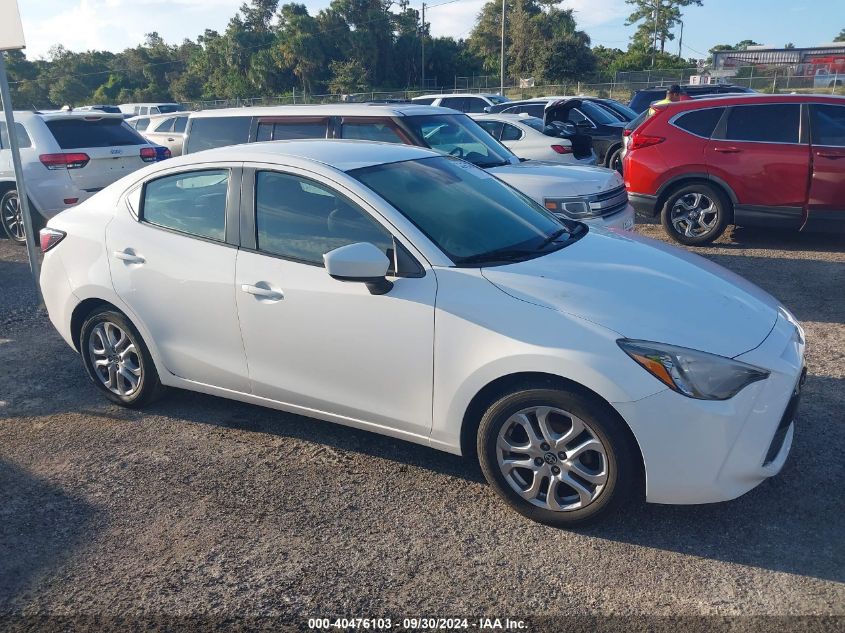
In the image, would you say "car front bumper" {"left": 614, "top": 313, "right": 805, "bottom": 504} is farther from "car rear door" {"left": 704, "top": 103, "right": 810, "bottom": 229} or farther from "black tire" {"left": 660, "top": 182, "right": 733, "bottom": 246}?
"black tire" {"left": 660, "top": 182, "right": 733, "bottom": 246}

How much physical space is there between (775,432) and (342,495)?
2025mm

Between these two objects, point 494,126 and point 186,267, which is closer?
point 186,267

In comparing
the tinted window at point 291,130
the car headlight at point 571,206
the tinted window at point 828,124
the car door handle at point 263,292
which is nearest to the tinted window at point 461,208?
the car door handle at point 263,292

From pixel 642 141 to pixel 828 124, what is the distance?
6.46ft

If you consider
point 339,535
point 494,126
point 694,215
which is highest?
point 494,126

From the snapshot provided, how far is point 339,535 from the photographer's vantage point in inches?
130

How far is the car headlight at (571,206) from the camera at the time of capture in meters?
6.91

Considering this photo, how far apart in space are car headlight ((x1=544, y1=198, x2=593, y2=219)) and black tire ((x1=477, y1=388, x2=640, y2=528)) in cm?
393

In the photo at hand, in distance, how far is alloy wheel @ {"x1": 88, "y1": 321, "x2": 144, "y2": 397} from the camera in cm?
459

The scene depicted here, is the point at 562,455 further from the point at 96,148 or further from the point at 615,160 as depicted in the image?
the point at 615,160

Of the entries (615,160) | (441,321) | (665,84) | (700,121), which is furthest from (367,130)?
(665,84)

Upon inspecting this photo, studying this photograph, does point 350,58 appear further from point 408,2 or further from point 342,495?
point 342,495

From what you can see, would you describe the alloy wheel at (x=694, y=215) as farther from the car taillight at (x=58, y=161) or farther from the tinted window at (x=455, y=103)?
the tinted window at (x=455, y=103)

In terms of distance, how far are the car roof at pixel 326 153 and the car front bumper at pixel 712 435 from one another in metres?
1.99
